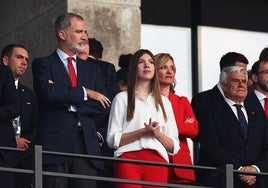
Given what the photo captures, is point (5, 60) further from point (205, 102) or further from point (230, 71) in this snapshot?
point (230, 71)

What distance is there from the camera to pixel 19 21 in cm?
1623

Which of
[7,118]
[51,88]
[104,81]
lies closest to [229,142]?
[104,81]

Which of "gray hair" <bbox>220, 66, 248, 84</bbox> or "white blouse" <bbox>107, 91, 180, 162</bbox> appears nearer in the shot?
"white blouse" <bbox>107, 91, 180, 162</bbox>

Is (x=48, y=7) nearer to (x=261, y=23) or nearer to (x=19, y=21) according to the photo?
(x=19, y=21)

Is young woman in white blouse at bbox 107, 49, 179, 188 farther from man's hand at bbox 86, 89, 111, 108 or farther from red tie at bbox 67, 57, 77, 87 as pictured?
red tie at bbox 67, 57, 77, 87

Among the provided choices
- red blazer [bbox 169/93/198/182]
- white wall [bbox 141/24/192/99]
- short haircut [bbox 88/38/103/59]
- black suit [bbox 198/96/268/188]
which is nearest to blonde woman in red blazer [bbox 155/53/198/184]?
red blazer [bbox 169/93/198/182]

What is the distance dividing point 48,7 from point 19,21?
81 cm

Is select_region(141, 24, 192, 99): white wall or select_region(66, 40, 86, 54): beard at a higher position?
select_region(141, 24, 192, 99): white wall

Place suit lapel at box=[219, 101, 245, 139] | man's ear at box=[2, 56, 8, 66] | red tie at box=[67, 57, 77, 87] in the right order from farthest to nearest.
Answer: man's ear at box=[2, 56, 8, 66] → suit lapel at box=[219, 101, 245, 139] → red tie at box=[67, 57, 77, 87]

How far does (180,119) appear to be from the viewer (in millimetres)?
13406

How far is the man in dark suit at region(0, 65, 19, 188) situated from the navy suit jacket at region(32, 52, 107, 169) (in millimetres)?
233

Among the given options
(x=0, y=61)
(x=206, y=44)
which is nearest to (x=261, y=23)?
(x=206, y=44)

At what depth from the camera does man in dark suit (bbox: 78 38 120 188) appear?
524 inches

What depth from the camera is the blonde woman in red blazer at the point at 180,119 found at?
43.7 ft
